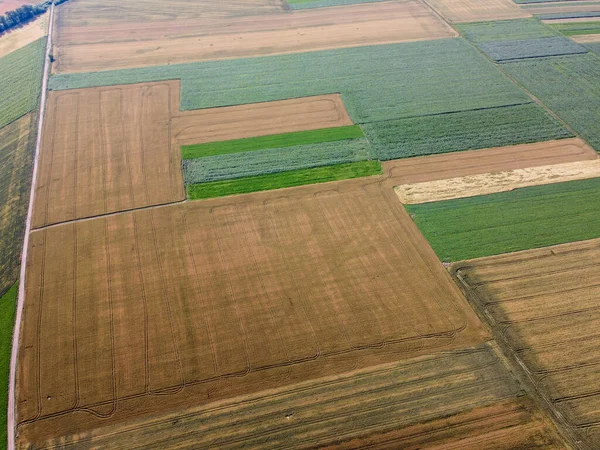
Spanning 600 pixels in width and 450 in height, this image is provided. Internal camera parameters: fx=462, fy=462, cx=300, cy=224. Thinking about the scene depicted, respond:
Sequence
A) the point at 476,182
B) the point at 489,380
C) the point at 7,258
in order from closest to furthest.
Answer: the point at 489,380
the point at 7,258
the point at 476,182

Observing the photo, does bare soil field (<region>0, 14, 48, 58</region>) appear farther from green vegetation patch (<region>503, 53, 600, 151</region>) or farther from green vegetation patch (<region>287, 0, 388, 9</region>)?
green vegetation patch (<region>503, 53, 600, 151</region>)

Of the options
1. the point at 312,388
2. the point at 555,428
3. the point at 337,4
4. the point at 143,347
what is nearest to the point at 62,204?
the point at 143,347

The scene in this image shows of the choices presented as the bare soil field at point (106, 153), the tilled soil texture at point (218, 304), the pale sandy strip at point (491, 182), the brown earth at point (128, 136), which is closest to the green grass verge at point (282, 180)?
the tilled soil texture at point (218, 304)

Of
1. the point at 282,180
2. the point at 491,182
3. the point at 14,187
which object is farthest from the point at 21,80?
the point at 491,182

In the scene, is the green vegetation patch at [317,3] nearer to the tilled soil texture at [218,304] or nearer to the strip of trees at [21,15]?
the strip of trees at [21,15]

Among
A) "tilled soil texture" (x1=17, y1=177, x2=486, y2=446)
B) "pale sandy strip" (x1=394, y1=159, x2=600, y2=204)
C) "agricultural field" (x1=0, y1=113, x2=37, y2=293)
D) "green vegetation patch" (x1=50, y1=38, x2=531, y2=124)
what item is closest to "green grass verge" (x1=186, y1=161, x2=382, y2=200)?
"tilled soil texture" (x1=17, y1=177, x2=486, y2=446)

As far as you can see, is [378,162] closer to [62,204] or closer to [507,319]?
[507,319]

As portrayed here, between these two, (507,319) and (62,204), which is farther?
(62,204)
